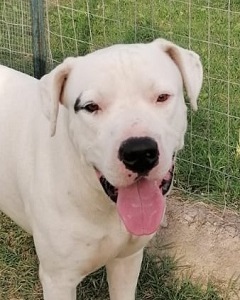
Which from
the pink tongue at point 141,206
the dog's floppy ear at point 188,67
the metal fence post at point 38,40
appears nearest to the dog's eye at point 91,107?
the pink tongue at point 141,206

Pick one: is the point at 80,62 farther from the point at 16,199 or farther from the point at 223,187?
the point at 223,187

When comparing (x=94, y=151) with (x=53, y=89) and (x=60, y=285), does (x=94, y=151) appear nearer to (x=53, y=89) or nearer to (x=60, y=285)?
(x=53, y=89)

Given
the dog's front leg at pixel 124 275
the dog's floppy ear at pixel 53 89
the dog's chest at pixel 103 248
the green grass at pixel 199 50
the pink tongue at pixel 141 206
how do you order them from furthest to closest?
the green grass at pixel 199 50 → the dog's front leg at pixel 124 275 → the dog's chest at pixel 103 248 → the dog's floppy ear at pixel 53 89 → the pink tongue at pixel 141 206

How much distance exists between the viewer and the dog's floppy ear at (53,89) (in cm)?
290

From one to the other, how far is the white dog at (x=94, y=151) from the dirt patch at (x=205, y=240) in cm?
57

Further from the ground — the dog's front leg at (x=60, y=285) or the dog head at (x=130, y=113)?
the dog head at (x=130, y=113)

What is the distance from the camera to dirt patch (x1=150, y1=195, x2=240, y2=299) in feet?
13.1

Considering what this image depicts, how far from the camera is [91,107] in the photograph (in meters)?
2.76

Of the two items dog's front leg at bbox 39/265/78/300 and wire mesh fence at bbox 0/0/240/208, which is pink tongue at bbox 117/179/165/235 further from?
wire mesh fence at bbox 0/0/240/208

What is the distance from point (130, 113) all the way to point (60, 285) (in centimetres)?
97

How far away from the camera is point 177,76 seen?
9.59ft

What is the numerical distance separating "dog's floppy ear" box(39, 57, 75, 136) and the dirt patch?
142cm

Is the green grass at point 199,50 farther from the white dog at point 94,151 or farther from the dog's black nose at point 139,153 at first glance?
the dog's black nose at point 139,153

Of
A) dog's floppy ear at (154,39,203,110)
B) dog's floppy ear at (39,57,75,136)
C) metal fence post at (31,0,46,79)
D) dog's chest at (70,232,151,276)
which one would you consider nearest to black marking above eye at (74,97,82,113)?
dog's floppy ear at (39,57,75,136)
